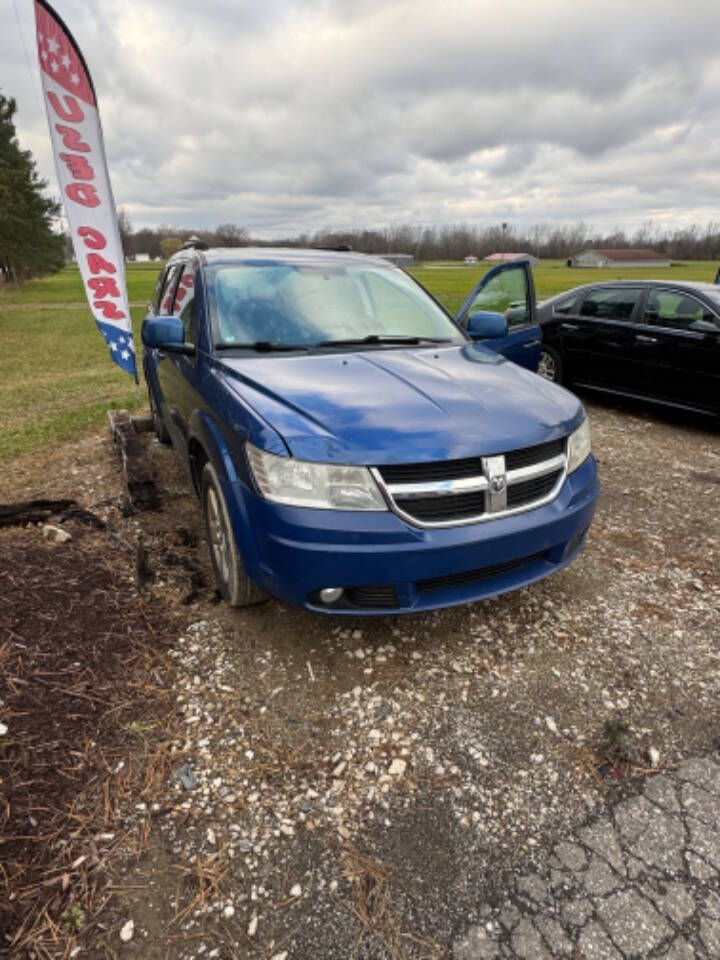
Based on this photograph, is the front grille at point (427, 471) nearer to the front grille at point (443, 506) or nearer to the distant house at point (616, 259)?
the front grille at point (443, 506)

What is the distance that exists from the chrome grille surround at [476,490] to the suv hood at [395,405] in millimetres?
85

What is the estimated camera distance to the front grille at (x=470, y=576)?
7.77 feet

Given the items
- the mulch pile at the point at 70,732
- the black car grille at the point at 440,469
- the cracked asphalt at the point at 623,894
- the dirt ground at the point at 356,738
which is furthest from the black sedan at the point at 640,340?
the mulch pile at the point at 70,732

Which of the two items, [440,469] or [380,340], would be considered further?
[380,340]

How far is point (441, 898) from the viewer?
168 centimetres

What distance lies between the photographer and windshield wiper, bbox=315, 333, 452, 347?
3.25 m

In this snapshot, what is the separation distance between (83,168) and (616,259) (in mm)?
119887

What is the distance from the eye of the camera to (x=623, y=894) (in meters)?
1.68

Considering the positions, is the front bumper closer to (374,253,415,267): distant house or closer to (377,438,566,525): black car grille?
(377,438,566,525): black car grille

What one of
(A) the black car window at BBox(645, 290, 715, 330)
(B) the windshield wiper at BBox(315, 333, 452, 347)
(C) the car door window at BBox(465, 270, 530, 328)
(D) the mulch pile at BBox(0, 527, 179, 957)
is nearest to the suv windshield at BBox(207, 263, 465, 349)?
(B) the windshield wiper at BBox(315, 333, 452, 347)

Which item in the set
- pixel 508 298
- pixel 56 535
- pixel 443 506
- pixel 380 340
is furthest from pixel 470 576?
pixel 508 298

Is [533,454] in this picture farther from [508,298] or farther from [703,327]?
[703,327]

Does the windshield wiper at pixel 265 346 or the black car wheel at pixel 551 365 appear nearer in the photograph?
the windshield wiper at pixel 265 346

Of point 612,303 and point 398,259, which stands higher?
point 398,259
